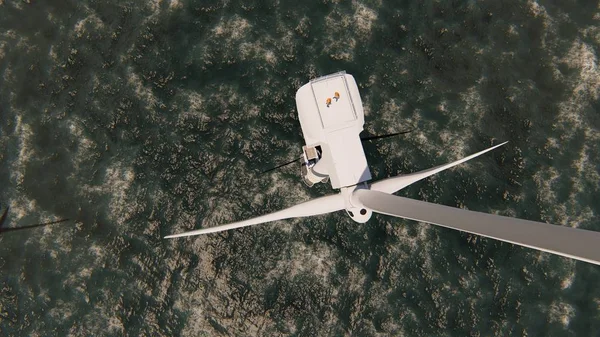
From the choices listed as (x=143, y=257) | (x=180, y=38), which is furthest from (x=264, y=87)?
(x=143, y=257)

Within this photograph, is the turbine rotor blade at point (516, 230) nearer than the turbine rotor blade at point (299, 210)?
Yes

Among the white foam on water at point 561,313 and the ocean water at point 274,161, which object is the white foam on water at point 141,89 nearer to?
the ocean water at point 274,161

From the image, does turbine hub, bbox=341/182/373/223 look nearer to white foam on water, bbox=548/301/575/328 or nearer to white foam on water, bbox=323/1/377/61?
white foam on water, bbox=323/1/377/61

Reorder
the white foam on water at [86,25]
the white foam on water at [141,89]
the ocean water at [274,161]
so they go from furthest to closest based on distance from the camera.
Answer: the white foam on water at [86,25]
the white foam on water at [141,89]
the ocean water at [274,161]

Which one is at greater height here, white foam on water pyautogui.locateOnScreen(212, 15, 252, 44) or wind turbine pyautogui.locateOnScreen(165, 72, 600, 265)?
white foam on water pyautogui.locateOnScreen(212, 15, 252, 44)

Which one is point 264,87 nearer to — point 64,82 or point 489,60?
point 64,82

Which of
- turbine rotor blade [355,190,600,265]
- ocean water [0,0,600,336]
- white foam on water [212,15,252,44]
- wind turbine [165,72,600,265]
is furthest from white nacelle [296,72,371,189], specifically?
white foam on water [212,15,252,44]

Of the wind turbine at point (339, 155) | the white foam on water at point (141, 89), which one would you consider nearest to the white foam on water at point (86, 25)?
the white foam on water at point (141, 89)
